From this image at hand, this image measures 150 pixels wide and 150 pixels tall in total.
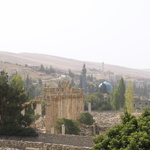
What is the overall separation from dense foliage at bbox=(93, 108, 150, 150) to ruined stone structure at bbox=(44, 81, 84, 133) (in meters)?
13.6

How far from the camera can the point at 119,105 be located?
164ft

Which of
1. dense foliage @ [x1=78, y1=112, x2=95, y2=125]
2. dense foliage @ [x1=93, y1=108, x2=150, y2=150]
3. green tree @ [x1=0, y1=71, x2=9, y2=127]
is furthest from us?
dense foliage @ [x1=78, y1=112, x2=95, y2=125]

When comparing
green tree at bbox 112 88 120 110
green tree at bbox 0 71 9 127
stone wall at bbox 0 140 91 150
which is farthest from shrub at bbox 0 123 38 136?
green tree at bbox 112 88 120 110

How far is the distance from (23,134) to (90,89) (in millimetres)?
59777

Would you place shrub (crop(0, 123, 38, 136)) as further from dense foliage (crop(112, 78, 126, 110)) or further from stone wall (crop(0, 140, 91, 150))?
dense foliage (crop(112, 78, 126, 110))

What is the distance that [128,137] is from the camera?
11.1 metres

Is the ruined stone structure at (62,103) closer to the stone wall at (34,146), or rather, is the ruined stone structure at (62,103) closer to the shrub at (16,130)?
the shrub at (16,130)

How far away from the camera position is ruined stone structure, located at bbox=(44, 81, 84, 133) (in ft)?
85.2

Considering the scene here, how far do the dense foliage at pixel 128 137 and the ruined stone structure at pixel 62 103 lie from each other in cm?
1360

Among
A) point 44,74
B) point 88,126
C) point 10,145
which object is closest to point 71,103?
point 88,126

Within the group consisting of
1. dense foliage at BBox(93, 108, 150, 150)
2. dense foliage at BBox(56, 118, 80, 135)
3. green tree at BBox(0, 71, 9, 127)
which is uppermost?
green tree at BBox(0, 71, 9, 127)

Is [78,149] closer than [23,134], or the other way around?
[78,149]

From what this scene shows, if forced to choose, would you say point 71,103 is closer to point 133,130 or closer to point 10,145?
point 10,145

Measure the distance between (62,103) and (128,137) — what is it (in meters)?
17.2
